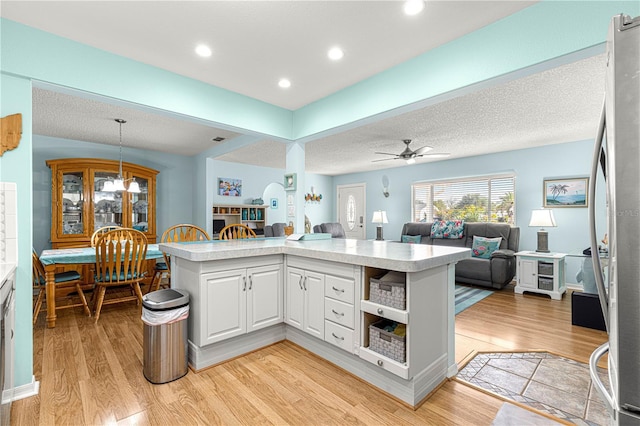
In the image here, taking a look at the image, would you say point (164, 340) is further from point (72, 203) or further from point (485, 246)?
point (485, 246)

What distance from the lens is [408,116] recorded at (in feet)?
11.8

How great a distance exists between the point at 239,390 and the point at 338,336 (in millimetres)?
747

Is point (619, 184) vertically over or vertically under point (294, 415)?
over

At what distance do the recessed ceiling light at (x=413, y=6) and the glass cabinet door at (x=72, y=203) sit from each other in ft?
16.9

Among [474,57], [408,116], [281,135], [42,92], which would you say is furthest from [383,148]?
[42,92]

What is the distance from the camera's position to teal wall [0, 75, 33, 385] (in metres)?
1.90

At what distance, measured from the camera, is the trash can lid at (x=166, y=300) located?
2100 millimetres

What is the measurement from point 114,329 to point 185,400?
1.67m

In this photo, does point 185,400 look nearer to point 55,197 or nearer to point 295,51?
point 295,51

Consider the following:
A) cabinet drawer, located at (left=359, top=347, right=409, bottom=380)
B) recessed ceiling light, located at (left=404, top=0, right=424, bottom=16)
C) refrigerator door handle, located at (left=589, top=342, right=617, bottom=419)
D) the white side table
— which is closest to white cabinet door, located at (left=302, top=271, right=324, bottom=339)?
cabinet drawer, located at (left=359, top=347, right=409, bottom=380)

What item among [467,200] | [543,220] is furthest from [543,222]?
[467,200]

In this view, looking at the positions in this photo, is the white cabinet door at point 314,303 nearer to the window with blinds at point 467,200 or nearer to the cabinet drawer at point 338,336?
the cabinet drawer at point 338,336

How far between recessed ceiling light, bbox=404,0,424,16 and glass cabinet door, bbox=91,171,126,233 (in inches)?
199

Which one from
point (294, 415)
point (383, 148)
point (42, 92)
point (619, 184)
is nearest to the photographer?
point (619, 184)
